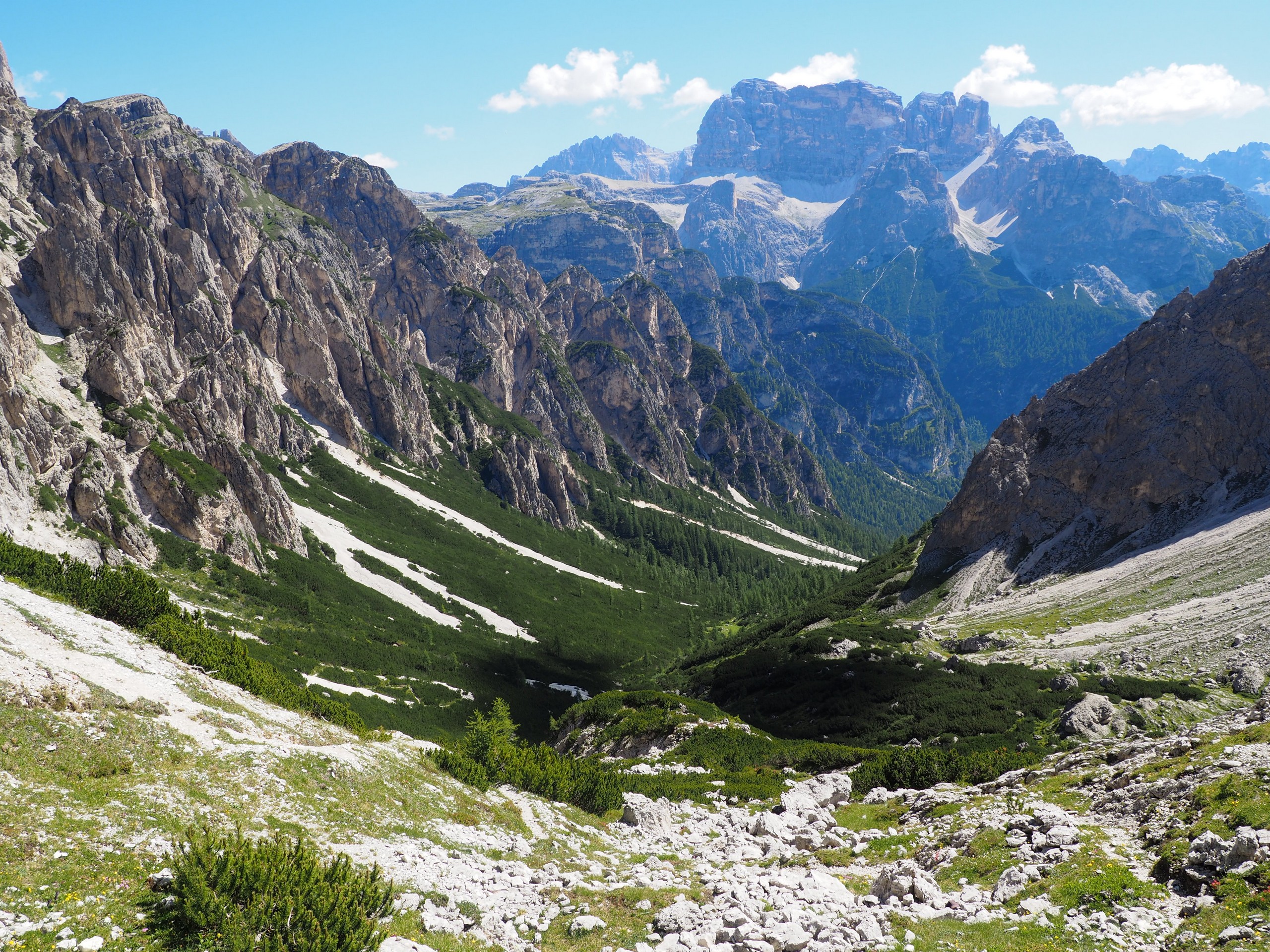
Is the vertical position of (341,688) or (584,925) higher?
(584,925)

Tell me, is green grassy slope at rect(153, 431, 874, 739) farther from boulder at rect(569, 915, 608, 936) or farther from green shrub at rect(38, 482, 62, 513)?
boulder at rect(569, 915, 608, 936)

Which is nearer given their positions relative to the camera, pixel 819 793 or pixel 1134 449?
pixel 819 793

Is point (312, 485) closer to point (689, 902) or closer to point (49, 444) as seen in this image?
point (49, 444)

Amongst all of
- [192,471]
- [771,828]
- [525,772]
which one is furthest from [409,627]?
[771,828]

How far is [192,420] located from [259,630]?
61657mm

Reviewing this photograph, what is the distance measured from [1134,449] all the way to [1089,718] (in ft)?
297

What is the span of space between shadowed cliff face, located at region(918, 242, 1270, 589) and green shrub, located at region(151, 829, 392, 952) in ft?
419

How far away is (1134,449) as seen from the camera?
132m

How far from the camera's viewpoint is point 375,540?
561 ft

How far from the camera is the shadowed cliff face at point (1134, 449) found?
122 m

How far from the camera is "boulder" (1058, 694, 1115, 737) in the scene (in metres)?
59.8

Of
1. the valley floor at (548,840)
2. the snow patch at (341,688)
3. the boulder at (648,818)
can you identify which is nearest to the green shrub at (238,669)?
the valley floor at (548,840)

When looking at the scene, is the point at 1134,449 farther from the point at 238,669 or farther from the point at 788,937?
the point at 238,669

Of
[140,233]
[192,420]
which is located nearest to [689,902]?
[192,420]
